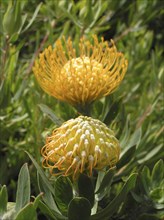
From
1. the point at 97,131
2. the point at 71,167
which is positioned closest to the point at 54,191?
the point at 71,167

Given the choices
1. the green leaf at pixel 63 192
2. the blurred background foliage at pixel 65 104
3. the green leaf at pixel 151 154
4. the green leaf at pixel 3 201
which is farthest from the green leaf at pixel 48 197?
the green leaf at pixel 151 154

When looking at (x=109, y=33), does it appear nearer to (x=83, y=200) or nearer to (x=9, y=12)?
(x=9, y=12)

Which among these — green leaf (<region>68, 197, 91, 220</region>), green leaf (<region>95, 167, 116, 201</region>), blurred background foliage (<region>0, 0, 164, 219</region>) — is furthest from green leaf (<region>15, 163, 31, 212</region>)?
blurred background foliage (<region>0, 0, 164, 219</region>)

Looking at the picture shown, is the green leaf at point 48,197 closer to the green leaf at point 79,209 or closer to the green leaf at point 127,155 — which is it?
the green leaf at point 79,209

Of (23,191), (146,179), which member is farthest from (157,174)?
(23,191)

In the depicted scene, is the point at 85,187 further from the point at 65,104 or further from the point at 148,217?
the point at 65,104

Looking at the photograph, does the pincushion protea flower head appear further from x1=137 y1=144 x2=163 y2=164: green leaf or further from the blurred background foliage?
x1=137 y1=144 x2=163 y2=164: green leaf

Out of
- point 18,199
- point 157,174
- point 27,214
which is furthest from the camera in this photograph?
point 157,174
